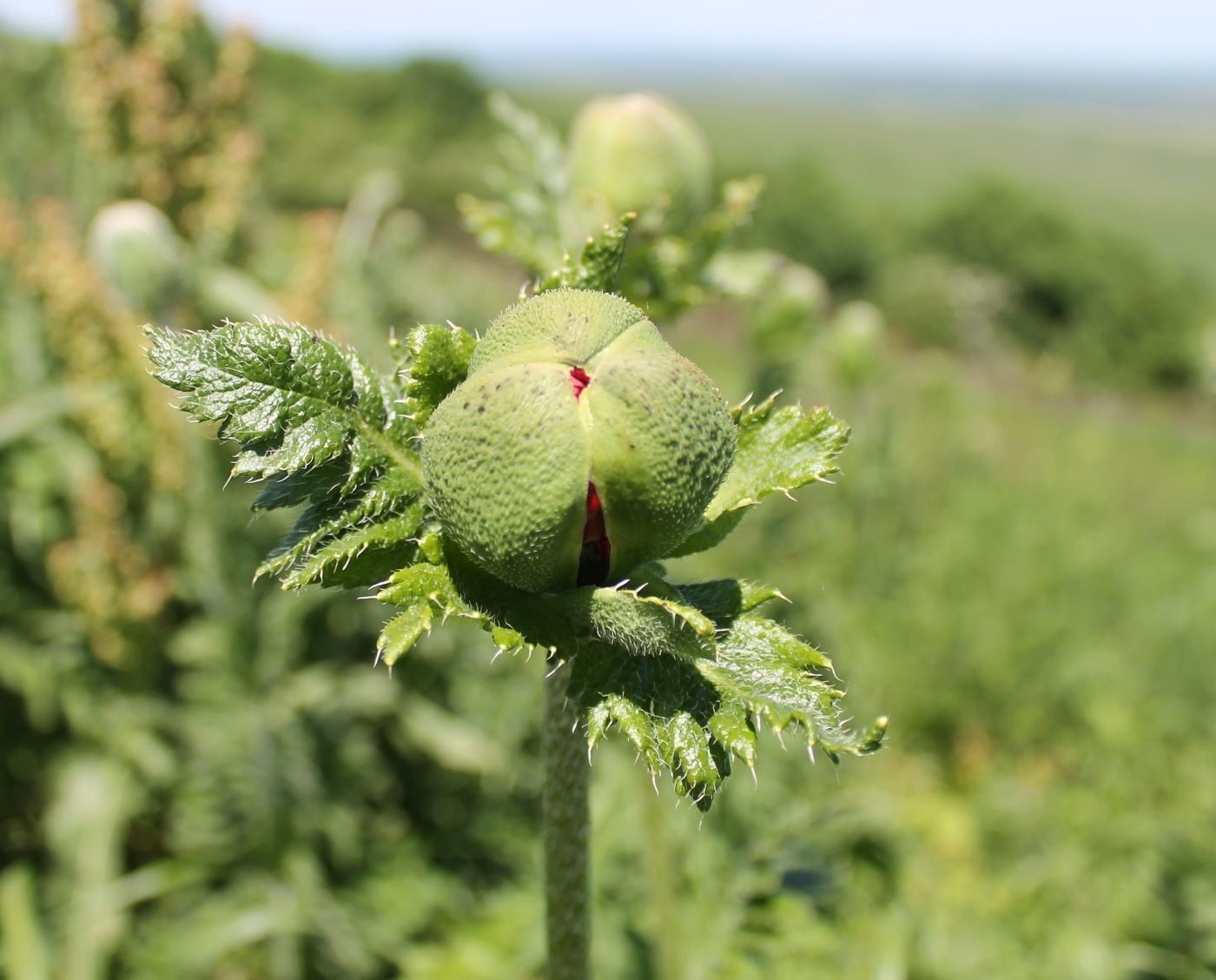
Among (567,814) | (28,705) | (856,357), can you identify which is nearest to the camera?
(567,814)

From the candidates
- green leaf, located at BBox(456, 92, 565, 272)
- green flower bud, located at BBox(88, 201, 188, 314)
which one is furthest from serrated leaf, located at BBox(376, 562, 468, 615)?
green flower bud, located at BBox(88, 201, 188, 314)

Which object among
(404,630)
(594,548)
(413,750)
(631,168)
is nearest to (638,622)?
(594,548)

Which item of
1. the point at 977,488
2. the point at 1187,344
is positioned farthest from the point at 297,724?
the point at 1187,344

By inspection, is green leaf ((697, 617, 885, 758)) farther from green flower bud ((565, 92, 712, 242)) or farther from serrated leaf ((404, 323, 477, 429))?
green flower bud ((565, 92, 712, 242))

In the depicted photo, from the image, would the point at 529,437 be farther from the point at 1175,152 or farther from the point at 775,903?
the point at 1175,152

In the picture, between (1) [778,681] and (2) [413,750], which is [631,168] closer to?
(1) [778,681]

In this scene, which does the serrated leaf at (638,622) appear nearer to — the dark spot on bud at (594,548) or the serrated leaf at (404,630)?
the dark spot on bud at (594,548)
